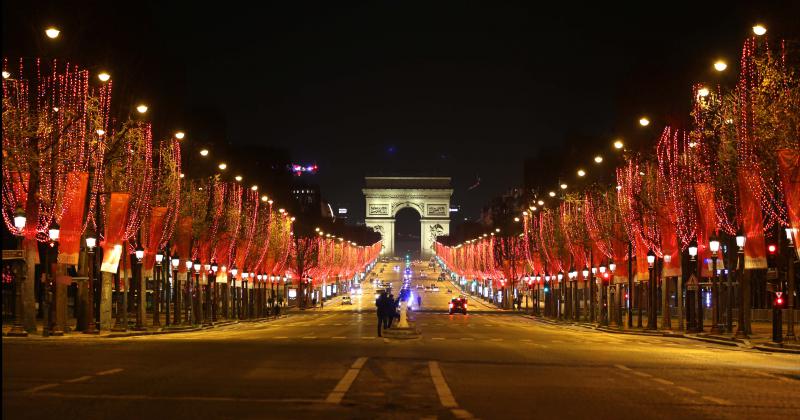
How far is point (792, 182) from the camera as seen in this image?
3538cm

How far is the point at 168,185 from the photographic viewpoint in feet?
190

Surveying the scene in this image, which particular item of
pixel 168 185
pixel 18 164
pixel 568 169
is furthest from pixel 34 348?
pixel 568 169

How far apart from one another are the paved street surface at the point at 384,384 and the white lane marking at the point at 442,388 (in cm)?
2

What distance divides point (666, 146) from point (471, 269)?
4690 inches

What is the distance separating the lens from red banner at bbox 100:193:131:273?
4688cm

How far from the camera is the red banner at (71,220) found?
41438 millimetres

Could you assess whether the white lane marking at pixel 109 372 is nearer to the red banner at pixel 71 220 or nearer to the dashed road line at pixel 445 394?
the dashed road line at pixel 445 394

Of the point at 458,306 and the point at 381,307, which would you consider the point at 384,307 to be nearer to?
the point at 381,307

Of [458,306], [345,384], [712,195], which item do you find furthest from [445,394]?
[458,306]

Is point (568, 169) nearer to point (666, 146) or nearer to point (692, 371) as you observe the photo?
point (666, 146)

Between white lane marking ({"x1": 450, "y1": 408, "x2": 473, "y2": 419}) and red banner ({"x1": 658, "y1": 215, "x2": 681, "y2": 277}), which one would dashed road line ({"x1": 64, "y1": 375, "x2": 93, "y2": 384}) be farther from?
red banner ({"x1": 658, "y1": 215, "x2": 681, "y2": 277})

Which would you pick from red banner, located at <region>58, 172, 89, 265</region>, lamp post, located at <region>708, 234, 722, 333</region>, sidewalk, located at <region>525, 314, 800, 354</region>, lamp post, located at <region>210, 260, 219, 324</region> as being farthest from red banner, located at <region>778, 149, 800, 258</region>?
lamp post, located at <region>210, 260, 219, 324</region>

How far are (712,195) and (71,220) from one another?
79.4ft

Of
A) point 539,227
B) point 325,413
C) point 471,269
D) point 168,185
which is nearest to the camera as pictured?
point 325,413
